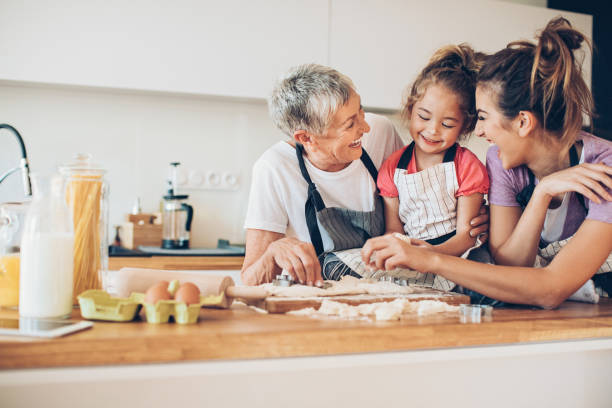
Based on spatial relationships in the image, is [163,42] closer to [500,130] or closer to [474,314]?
[500,130]

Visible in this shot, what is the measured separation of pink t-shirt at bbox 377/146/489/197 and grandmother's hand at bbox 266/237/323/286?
1.42 feet

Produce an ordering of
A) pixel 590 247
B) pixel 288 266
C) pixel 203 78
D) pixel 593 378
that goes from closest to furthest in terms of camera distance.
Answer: pixel 593 378 → pixel 590 247 → pixel 288 266 → pixel 203 78

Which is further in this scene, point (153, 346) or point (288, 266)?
point (288, 266)

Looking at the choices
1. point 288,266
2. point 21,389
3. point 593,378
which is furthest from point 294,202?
point 21,389

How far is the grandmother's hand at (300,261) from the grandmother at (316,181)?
4 centimetres

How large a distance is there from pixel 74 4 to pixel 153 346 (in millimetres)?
2131

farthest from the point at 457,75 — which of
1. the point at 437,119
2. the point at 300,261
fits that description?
the point at 300,261

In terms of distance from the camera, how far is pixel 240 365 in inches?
32.0

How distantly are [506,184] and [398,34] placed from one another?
5.35 ft

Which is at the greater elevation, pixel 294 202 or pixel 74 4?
pixel 74 4

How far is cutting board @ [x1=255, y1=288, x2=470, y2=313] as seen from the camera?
106cm

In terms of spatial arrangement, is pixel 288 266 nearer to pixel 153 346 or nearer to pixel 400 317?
pixel 400 317

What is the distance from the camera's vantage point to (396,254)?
4.06 ft

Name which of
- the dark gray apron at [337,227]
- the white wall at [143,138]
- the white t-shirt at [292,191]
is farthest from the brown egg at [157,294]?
the white wall at [143,138]
